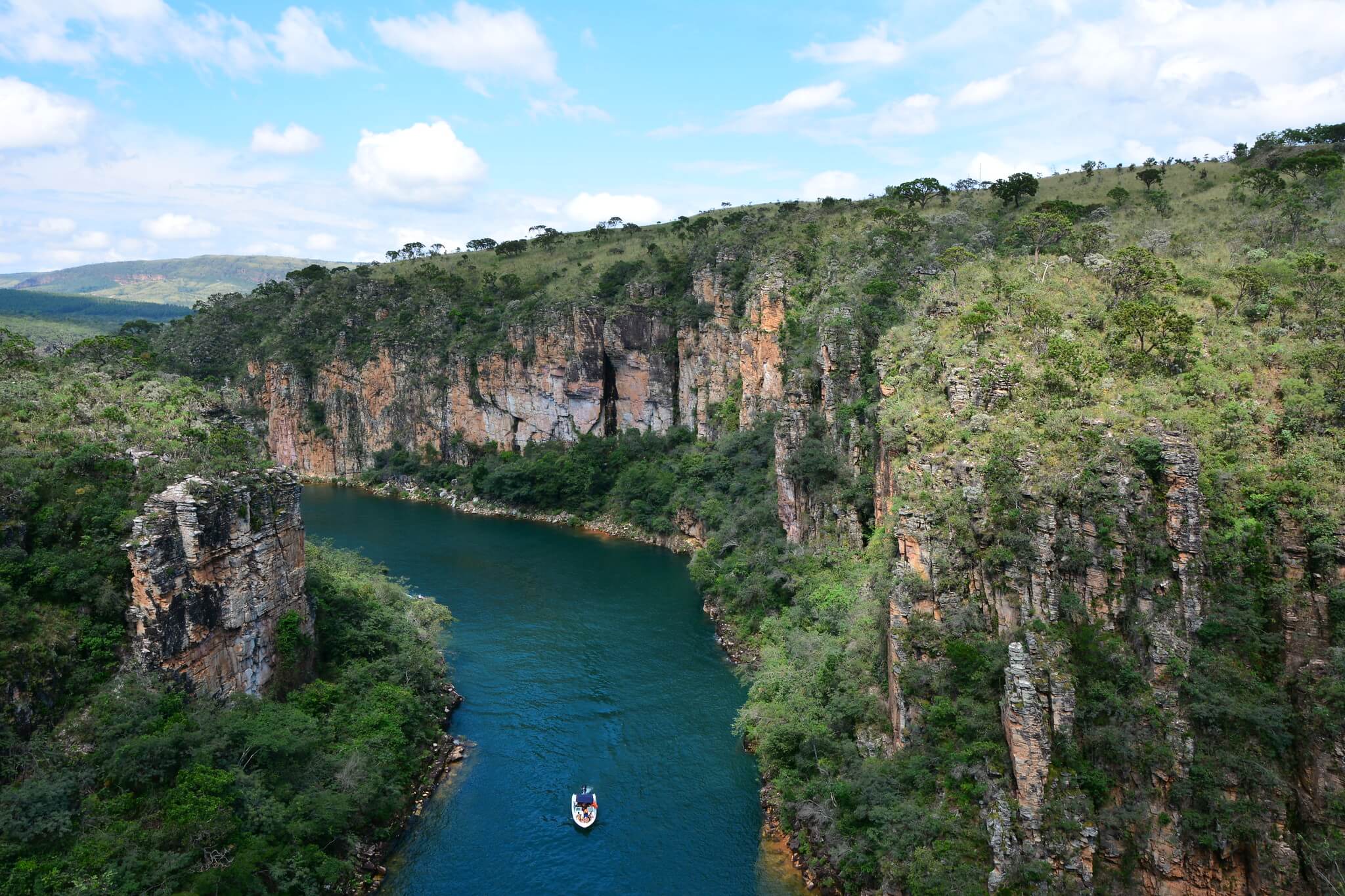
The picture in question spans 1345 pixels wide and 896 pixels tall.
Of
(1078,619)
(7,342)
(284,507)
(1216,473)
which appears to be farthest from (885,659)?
(7,342)

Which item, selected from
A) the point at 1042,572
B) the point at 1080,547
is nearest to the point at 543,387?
the point at 1042,572

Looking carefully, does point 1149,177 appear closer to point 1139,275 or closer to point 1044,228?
point 1044,228

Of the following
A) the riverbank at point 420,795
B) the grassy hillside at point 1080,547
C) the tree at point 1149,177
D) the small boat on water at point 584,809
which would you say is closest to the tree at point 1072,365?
the grassy hillside at point 1080,547

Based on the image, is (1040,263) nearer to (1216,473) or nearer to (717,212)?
(1216,473)

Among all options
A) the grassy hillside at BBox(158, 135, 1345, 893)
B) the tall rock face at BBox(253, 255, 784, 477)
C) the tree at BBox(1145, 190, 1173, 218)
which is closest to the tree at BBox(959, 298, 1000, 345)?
the grassy hillside at BBox(158, 135, 1345, 893)

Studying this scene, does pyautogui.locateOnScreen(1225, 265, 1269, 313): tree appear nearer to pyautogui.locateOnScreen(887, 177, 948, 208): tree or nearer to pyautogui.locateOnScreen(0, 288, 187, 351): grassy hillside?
pyautogui.locateOnScreen(887, 177, 948, 208): tree

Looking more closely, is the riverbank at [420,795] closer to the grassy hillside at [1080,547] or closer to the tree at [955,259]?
the grassy hillside at [1080,547]
